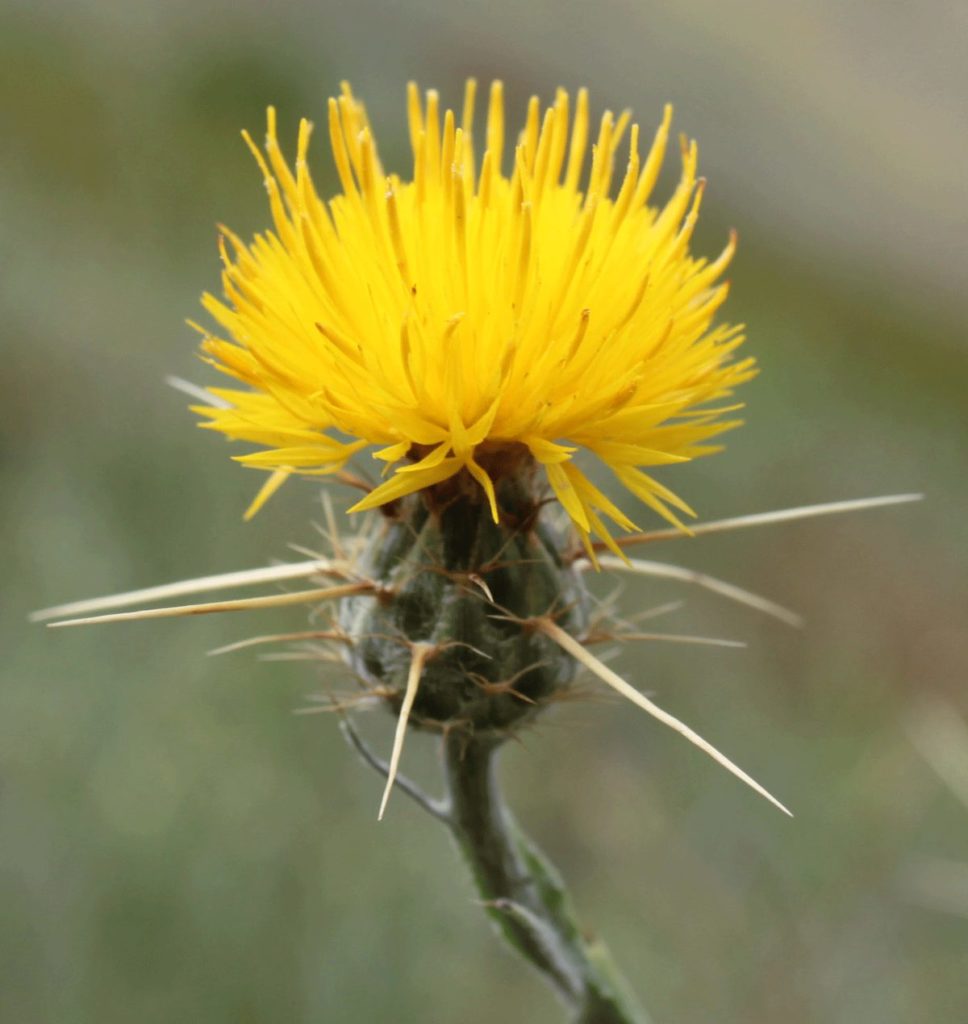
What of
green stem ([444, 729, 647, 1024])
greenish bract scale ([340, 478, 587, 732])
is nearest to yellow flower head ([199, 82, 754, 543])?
greenish bract scale ([340, 478, 587, 732])

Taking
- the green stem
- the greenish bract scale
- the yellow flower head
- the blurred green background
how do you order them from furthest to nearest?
the blurred green background
the green stem
the greenish bract scale
the yellow flower head

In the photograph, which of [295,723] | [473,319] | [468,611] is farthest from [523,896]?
[295,723]

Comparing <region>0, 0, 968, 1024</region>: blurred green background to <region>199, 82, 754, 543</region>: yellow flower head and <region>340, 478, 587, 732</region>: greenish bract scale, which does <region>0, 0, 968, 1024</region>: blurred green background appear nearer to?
<region>340, 478, 587, 732</region>: greenish bract scale

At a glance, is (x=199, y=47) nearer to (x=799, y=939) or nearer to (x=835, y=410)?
(x=835, y=410)

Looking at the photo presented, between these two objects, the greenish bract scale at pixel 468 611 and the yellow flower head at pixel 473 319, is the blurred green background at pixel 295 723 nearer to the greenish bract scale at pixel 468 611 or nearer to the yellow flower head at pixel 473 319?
the greenish bract scale at pixel 468 611

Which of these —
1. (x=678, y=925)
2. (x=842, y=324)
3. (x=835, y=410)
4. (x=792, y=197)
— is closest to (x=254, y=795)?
(x=678, y=925)

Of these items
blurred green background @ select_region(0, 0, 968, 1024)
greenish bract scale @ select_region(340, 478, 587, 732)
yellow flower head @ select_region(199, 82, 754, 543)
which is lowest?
blurred green background @ select_region(0, 0, 968, 1024)
